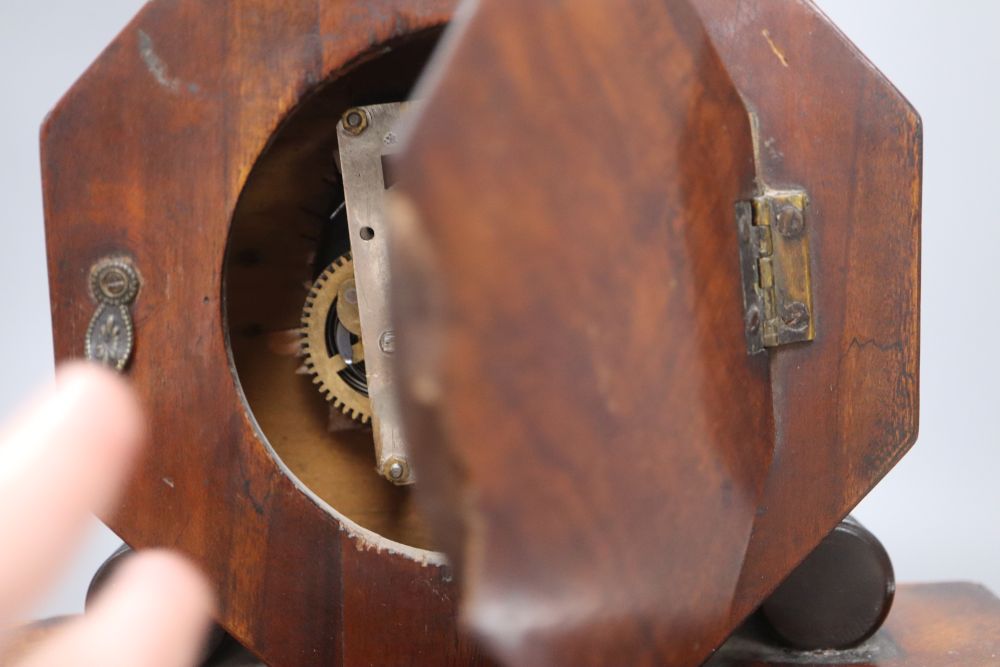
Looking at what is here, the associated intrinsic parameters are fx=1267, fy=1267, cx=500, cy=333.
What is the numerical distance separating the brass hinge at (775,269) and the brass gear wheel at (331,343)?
484 mm

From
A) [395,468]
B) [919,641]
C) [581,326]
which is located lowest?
[919,641]

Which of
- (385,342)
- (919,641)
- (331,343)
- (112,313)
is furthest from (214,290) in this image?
(919,641)

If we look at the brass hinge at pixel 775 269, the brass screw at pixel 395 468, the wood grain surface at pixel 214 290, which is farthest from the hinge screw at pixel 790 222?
the brass screw at pixel 395 468

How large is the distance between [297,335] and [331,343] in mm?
56

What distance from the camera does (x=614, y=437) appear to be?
76 centimetres

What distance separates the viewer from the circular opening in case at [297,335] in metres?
1.31

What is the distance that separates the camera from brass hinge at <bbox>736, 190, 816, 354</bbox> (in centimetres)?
93

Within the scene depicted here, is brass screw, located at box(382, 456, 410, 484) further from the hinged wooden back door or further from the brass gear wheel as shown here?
the hinged wooden back door

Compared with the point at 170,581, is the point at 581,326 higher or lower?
higher

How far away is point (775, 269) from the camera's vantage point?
3.19 ft

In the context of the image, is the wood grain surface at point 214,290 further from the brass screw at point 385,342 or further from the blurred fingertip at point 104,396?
the brass screw at point 385,342

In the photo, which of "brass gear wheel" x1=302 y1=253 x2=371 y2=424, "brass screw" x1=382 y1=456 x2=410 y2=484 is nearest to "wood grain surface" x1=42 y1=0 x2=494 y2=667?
"brass screw" x1=382 y1=456 x2=410 y2=484

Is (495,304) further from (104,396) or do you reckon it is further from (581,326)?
(104,396)

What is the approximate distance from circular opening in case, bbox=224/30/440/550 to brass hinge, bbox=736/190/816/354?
494 mm
